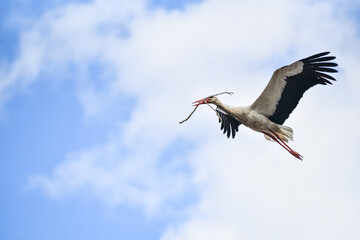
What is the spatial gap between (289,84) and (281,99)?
15.2 inches

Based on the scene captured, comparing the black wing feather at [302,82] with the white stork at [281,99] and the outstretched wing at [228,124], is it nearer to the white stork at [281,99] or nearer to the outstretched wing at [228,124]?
the white stork at [281,99]

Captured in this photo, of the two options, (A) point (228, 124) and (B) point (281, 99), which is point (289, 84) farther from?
(A) point (228, 124)

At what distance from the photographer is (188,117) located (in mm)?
14766

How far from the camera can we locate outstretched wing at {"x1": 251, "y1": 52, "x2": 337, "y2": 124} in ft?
47.4

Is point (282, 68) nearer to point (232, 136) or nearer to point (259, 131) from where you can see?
point (259, 131)

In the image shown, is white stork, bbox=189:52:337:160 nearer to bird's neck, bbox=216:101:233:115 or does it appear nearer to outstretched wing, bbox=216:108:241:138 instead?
bird's neck, bbox=216:101:233:115

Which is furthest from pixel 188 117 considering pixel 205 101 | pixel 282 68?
pixel 282 68

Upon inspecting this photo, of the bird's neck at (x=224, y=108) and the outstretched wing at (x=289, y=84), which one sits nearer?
the outstretched wing at (x=289, y=84)

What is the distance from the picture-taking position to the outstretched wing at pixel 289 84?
47.4 ft

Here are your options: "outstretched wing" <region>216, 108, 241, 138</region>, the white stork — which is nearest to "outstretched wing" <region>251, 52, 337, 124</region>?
the white stork

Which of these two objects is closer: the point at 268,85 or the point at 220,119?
the point at 268,85

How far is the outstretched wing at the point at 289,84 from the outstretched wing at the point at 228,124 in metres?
1.85

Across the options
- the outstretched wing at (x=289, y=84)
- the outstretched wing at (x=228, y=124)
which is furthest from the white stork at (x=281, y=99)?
the outstretched wing at (x=228, y=124)

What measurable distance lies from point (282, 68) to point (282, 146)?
162cm
